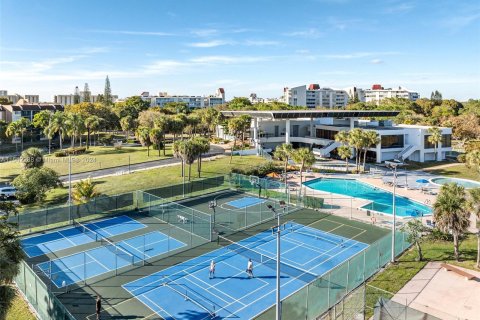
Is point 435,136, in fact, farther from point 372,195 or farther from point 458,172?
point 372,195

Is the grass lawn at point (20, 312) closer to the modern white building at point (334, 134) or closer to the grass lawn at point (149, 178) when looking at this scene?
the grass lawn at point (149, 178)

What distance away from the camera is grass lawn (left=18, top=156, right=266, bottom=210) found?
45719 millimetres

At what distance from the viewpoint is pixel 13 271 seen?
1448 cm

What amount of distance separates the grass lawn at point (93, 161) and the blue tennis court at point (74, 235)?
26024 mm

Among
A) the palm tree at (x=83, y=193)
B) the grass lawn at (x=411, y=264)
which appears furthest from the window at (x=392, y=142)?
the palm tree at (x=83, y=193)

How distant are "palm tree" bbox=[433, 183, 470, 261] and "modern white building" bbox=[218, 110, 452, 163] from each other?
41.9 metres

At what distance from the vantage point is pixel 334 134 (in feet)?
247

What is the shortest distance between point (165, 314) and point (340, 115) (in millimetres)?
62155

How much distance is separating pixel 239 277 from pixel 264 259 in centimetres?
330

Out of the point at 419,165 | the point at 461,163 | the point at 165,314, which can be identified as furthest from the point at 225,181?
the point at 461,163

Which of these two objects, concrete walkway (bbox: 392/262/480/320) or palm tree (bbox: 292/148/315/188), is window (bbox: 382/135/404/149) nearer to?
palm tree (bbox: 292/148/315/188)

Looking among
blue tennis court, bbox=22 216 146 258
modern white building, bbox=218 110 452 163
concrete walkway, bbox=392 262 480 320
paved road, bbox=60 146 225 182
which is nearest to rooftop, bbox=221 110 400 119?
modern white building, bbox=218 110 452 163

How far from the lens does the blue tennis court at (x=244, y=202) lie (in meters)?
40.4

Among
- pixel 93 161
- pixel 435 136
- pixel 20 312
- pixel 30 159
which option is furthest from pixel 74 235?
pixel 435 136
